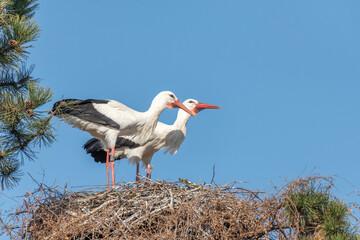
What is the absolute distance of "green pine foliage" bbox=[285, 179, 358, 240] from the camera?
541 cm

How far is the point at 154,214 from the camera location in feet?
21.2

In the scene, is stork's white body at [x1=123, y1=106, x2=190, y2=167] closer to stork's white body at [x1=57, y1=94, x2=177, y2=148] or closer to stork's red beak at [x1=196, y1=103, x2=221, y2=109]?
stork's red beak at [x1=196, y1=103, x2=221, y2=109]

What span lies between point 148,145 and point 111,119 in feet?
5.47

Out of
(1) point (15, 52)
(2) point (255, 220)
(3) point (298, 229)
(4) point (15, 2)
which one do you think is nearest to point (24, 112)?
(1) point (15, 52)

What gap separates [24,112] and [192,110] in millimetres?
4605

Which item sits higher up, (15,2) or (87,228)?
(15,2)

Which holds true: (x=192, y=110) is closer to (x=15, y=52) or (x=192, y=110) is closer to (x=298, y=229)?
(x=15, y=52)

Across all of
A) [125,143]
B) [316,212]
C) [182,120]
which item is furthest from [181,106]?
[316,212]

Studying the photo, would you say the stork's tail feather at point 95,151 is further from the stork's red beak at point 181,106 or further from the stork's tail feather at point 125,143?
the stork's red beak at point 181,106

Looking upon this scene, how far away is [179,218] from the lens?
6.32 m

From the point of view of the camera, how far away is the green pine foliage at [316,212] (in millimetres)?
5406

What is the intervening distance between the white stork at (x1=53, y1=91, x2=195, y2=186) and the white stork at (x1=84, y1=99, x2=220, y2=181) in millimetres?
786

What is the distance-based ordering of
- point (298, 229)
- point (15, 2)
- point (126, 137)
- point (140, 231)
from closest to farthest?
point (298, 229) < point (140, 231) < point (15, 2) < point (126, 137)

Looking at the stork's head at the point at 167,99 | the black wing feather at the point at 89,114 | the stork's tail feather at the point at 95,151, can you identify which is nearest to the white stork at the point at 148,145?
the stork's tail feather at the point at 95,151
